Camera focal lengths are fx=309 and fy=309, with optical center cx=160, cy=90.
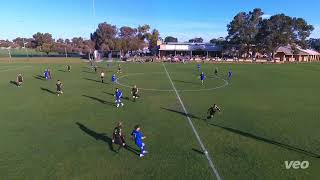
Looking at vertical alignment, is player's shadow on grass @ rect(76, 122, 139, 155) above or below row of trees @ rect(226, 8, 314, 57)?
below

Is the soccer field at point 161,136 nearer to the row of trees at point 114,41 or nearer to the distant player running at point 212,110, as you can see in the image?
the distant player running at point 212,110

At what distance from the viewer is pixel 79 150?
15398 millimetres

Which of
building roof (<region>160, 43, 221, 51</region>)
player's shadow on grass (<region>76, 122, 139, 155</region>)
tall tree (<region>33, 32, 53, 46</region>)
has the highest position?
tall tree (<region>33, 32, 53, 46</region>)

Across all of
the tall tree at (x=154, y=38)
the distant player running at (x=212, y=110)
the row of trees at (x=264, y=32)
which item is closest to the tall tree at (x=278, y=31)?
the row of trees at (x=264, y=32)

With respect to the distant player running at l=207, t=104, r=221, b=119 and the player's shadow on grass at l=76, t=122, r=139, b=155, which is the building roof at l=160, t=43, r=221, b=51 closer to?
the distant player running at l=207, t=104, r=221, b=119

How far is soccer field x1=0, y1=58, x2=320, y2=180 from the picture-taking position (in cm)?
1317

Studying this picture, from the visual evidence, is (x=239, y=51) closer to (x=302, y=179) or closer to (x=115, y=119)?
(x=115, y=119)

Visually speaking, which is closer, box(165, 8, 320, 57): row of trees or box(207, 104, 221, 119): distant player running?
box(207, 104, 221, 119): distant player running

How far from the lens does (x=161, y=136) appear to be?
17562 millimetres

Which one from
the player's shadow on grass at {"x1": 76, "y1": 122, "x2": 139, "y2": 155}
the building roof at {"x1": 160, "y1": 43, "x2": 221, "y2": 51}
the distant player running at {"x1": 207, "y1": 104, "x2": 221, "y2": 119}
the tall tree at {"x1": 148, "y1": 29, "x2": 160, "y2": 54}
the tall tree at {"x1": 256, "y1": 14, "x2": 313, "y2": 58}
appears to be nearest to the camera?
the player's shadow on grass at {"x1": 76, "y1": 122, "x2": 139, "y2": 155}

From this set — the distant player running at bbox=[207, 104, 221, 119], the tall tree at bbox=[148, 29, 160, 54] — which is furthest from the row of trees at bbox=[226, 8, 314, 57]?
the distant player running at bbox=[207, 104, 221, 119]

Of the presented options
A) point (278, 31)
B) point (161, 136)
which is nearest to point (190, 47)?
point (278, 31)

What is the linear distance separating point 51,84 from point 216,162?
29.9 meters

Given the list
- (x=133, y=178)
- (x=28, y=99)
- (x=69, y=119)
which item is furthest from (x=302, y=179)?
(x=28, y=99)
